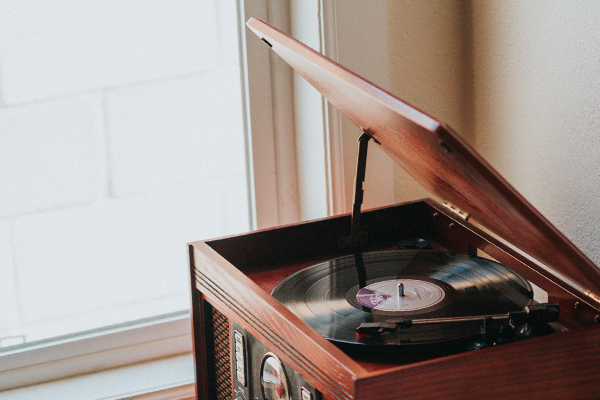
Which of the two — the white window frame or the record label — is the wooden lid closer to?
the record label

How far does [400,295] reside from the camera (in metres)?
1.24

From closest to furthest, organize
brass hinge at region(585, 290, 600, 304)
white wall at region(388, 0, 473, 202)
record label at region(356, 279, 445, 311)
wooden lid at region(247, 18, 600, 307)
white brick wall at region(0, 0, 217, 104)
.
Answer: wooden lid at region(247, 18, 600, 307)
brass hinge at region(585, 290, 600, 304)
record label at region(356, 279, 445, 311)
white brick wall at region(0, 0, 217, 104)
white wall at region(388, 0, 473, 202)

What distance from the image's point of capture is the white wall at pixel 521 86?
56.9 inches

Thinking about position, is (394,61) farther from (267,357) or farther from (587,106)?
(267,357)

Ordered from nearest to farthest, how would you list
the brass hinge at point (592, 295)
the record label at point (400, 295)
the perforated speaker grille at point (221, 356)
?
1. the brass hinge at point (592, 295)
2. the record label at point (400, 295)
3. the perforated speaker grille at point (221, 356)

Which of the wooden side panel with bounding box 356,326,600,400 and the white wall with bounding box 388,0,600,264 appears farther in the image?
the white wall with bounding box 388,0,600,264

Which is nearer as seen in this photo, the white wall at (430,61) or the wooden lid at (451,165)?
the wooden lid at (451,165)

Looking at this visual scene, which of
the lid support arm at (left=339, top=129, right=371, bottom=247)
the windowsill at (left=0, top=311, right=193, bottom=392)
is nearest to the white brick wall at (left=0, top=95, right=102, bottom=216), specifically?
the windowsill at (left=0, top=311, right=193, bottom=392)

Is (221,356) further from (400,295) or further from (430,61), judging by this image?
(430,61)

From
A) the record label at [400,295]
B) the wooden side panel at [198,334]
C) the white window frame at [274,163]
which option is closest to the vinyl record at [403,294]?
the record label at [400,295]

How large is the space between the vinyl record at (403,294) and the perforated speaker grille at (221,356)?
7.1 inches

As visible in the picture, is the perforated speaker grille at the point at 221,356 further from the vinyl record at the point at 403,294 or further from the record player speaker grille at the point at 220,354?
the vinyl record at the point at 403,294

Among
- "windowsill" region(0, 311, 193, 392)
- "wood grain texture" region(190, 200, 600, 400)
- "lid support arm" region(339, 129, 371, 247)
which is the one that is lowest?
"windowsill" region(0, 311, 193, 392)

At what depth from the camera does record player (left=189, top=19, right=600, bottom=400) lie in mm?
918
